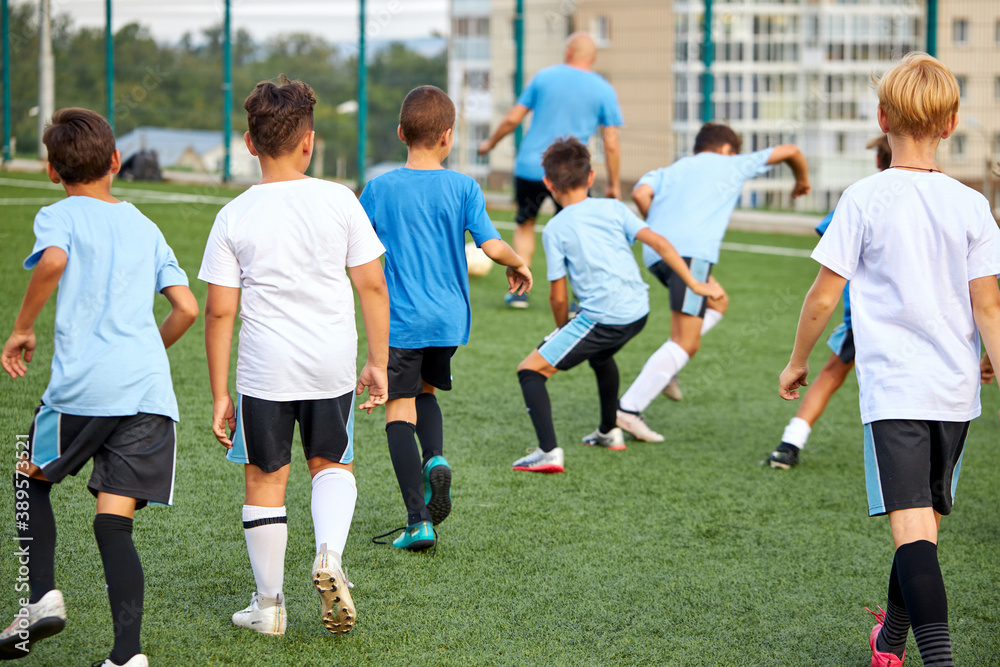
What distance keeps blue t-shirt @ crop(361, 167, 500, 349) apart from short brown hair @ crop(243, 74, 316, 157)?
0.69 meters

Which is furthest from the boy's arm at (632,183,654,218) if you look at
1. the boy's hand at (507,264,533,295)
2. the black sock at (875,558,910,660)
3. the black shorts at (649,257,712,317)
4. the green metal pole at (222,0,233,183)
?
the green metal pole at (222,0,233,183)

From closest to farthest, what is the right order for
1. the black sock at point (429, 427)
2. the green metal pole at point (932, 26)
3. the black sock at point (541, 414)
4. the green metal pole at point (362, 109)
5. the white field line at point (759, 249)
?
the black sock at point (429, 427)
the black sock at point (541, 414)
the white field line at point (759, 249)
the green metal pole at point (932, 26)
the green metal pole at point (362, 109)

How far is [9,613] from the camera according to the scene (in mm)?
2807

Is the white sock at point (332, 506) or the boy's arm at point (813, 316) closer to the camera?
the boy's arm at point (813, 316)

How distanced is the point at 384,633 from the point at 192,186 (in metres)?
13.2

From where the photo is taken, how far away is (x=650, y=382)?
5152 millimetres

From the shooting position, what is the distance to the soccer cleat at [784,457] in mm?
4707

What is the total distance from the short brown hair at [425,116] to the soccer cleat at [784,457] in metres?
2.35

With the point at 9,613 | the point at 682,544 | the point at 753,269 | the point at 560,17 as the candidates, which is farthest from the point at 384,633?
the point at 560,17

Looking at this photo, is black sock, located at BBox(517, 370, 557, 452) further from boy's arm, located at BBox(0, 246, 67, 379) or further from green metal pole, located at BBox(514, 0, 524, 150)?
green metal pole, located at BBox(514, 0, 524, 150)

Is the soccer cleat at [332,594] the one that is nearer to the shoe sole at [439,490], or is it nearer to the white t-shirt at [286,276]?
the white t-shirt at [286,276]

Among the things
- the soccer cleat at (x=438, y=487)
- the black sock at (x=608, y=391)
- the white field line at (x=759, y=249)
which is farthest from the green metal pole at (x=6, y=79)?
the soccer cleat at (x=438, y=487)

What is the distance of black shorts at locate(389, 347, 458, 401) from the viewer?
3.50 m

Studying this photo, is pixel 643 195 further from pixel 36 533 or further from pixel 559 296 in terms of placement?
pixel 36 533
